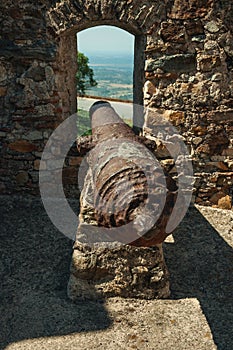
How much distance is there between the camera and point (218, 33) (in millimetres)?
4477

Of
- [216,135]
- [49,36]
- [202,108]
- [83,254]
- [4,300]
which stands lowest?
[4,300]

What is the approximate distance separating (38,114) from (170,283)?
253 centimetres

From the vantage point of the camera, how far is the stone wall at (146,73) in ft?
14.7

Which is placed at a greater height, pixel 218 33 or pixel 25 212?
pixel 218 33

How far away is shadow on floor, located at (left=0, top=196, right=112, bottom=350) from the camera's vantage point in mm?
3197

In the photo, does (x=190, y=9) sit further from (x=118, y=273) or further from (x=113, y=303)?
(x=113, y=303)

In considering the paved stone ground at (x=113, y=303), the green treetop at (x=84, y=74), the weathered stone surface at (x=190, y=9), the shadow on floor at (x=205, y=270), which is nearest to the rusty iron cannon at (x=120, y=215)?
the paved stone ground at (x=113, y=303)

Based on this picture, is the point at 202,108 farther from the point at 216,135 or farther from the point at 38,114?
the point at 38,114

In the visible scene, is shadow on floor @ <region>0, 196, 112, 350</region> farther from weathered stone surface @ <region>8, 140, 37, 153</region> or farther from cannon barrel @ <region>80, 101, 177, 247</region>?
cannon barrel @ <region>80, 101, 177, 247</region>

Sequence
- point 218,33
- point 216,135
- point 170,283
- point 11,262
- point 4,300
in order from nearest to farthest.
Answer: point 4,300 < point 170,283 < point 11,262 < point 218,33 < point 216,135

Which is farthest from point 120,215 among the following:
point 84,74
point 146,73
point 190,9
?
point 84,74

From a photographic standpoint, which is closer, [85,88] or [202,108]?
[202,108]

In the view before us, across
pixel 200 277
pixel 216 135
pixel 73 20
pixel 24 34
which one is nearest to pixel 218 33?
pixel 216 135

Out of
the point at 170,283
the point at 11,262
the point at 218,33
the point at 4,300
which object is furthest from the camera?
the point at 218,33
